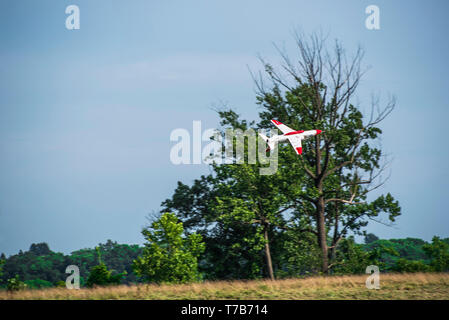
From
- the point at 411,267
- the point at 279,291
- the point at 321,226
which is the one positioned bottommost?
the point at 411,267

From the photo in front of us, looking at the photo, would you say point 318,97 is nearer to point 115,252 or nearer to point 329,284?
point 329,284

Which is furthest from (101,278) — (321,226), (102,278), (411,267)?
(411,267)

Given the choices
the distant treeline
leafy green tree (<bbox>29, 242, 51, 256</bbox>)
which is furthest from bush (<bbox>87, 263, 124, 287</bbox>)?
leafy green tree (<bbox>29, 242, 51, 256</bbox>)

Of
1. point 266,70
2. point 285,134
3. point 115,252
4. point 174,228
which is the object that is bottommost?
point 115,252

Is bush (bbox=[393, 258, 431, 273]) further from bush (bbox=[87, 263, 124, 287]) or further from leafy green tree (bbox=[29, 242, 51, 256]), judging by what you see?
leafy green tree (bbox=[29, 242, 51, 256])

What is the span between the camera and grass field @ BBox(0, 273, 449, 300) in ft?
65.0

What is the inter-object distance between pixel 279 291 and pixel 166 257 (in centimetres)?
992

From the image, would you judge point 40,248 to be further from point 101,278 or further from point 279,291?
point 279,291

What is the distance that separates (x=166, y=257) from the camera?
29094 millimetres

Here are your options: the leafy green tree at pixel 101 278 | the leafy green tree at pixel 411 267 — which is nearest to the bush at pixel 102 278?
the leafy green tree at pixel 101 278

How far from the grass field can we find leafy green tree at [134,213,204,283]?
593 centimetres
